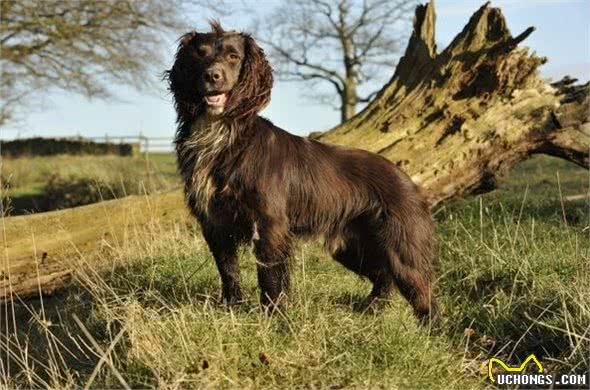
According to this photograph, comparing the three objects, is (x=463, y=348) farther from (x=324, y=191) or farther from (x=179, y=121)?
(x=179, y=121)

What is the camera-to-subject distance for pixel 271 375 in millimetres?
3664

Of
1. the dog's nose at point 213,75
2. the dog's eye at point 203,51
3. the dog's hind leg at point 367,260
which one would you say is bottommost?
the dog's hind leg at point 367,260

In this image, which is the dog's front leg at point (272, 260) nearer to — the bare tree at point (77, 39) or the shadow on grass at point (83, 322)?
the shadow on grass at point (83, 322)

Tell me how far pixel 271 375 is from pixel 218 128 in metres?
1.78

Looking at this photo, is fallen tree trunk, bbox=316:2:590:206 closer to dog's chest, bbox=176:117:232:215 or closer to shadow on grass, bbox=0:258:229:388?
shadow on grass, bbox=0:258:229:388

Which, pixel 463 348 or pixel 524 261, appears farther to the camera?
pixel 524 261

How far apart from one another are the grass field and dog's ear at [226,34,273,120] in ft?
3.59

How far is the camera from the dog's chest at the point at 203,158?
15.3 ft

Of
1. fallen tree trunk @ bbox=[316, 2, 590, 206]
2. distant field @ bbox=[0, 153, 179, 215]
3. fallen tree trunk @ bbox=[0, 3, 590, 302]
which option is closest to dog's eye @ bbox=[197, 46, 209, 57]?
fallen tree trunk @ bbox=[0, 3, 590, 302]

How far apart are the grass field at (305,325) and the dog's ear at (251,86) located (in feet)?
3.59

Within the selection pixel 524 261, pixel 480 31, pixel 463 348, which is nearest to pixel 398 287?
pixel 463 348

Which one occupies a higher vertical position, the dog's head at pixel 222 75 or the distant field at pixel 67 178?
the dog's head at pixel 222 75

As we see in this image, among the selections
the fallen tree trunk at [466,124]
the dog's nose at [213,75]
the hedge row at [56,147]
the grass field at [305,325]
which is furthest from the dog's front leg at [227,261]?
the hedge row at [56,147]

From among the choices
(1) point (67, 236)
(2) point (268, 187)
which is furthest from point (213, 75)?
(1) point (67, 236)
